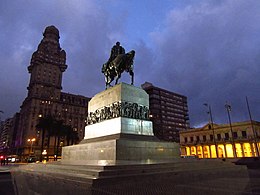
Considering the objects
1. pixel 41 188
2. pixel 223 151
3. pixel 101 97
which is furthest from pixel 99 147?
pixel 223 151

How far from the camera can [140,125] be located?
46.2 feet

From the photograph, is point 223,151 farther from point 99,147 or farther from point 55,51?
point 55,51

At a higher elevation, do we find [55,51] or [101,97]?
[55,51]

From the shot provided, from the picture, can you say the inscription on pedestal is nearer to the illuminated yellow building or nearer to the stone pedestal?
the stone pedestal

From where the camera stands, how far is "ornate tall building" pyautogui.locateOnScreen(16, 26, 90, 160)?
281 feet

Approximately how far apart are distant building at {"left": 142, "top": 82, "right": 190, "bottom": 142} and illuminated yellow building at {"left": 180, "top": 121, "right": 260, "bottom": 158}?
3557 cm

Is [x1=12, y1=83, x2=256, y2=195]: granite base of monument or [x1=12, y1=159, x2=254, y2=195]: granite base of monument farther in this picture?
[x1=12, y1=83, x2=256, y2=195]: granite base of monument

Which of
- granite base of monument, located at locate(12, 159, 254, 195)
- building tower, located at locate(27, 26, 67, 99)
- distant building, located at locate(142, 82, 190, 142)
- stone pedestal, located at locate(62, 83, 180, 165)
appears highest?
building tower, located at locate(27, 26, 67, 99)

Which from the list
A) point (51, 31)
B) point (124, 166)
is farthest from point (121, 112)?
Result: point (51, 31)

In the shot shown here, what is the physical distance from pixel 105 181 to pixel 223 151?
58.1 metres

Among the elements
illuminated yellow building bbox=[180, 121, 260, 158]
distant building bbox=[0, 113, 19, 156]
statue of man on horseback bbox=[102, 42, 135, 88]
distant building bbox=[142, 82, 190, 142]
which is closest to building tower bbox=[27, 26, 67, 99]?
distant building bbox=[0, 113, 19, 156]

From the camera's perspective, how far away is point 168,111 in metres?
105

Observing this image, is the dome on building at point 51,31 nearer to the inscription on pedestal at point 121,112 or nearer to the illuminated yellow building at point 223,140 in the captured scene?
the illuminated yellow building at point 223,140

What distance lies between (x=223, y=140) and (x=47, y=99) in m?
78.1
